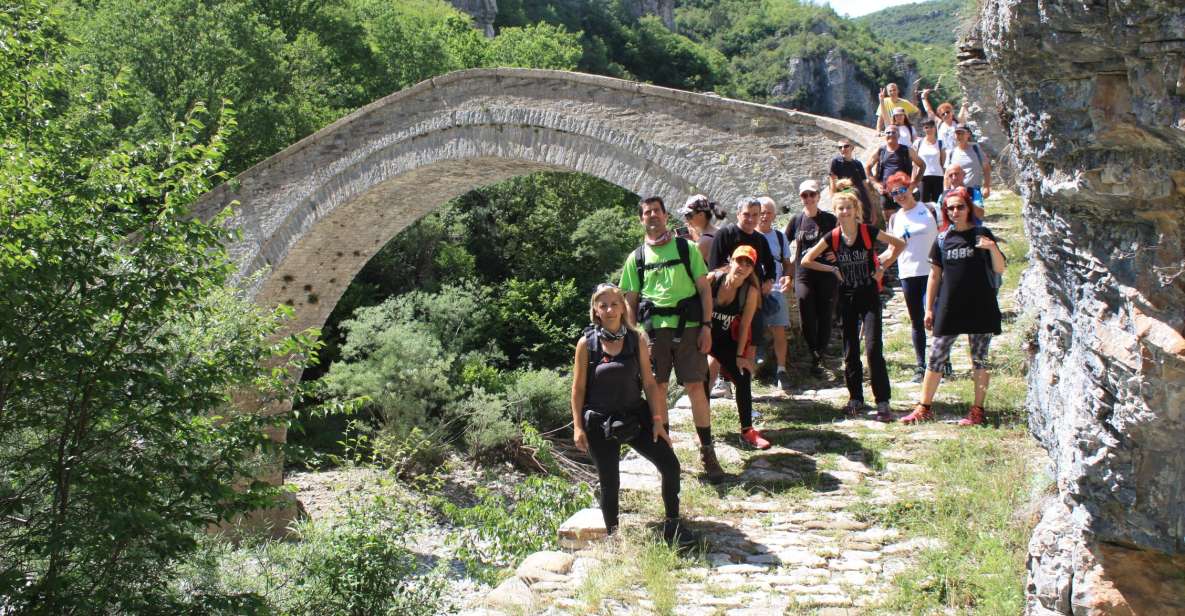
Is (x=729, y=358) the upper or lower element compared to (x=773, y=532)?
upper

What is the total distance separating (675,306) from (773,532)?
1.17 m

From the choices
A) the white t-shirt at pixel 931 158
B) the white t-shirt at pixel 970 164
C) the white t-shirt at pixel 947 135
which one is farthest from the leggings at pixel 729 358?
the white t-shirt at pixel 947 135

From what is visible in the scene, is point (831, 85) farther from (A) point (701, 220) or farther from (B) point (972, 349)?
(B) point (972, 349)

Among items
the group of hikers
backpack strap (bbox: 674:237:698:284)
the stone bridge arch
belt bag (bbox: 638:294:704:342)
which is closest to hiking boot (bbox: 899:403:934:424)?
the group of hikers

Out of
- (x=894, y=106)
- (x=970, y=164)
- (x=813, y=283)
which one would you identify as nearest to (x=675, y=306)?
(x=813, y=283)

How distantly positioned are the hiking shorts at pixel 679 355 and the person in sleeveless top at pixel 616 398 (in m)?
0.63

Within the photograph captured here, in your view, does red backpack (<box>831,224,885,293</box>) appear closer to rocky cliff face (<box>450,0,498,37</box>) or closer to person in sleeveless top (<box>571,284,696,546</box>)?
person in sleeveless top (<box>571,284,696,546</box>)

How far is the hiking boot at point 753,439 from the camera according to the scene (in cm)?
527

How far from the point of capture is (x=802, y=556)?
397 centimetres

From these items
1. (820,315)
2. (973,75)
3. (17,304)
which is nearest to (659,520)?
(820,315)

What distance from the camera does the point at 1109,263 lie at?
2541mm

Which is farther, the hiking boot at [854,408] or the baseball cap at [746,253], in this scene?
the hiking boot at [854,408]

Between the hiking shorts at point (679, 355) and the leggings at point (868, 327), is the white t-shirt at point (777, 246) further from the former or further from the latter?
the hiking shorts at point (679, 355)

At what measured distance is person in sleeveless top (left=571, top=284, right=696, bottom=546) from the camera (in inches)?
158
